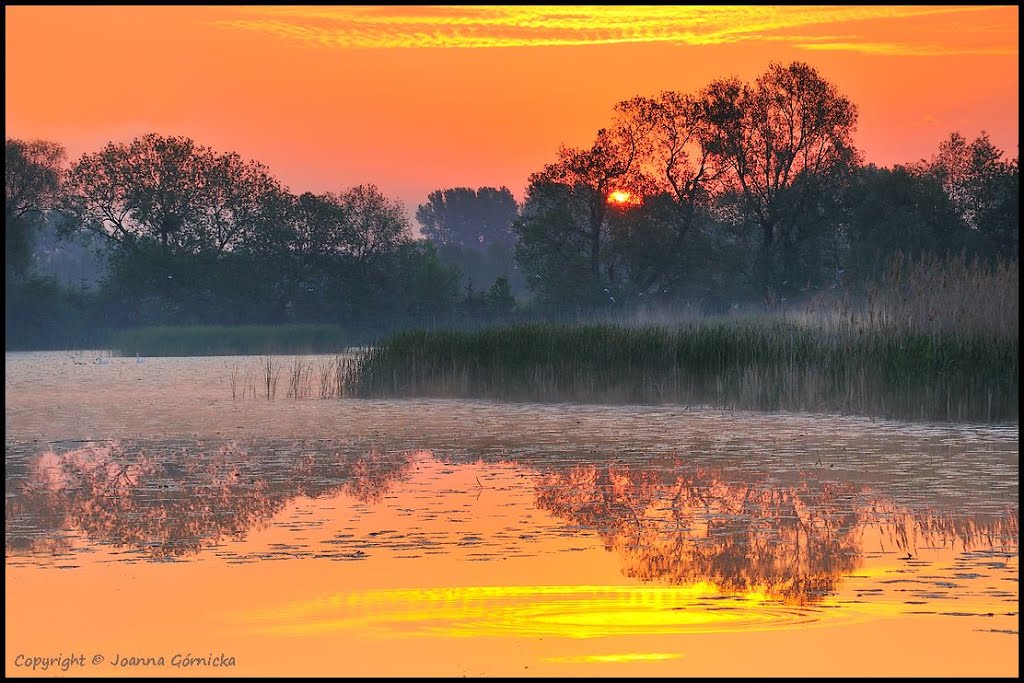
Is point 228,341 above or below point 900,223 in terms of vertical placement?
below

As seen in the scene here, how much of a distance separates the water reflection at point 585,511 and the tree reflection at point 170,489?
2 cm

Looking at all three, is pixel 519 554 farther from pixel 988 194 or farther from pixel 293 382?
pixel 988 194

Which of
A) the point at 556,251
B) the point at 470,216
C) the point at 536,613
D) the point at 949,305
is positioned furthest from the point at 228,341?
the point at 470,216

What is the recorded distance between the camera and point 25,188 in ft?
176

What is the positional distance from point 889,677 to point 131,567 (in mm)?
3943

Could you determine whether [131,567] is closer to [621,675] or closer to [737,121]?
[621,675]

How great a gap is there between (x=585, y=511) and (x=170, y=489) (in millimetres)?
3306

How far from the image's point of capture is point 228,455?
40.9 ft

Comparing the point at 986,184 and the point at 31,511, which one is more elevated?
the point at 986,184

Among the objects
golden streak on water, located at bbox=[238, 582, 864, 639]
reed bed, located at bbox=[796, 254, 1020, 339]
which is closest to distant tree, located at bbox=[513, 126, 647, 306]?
reed bed, located at bbox=[796, 254, 1020, 339]

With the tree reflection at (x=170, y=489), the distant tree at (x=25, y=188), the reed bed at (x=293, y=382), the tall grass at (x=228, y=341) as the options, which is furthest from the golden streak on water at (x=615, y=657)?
the distant tree at (x=25, y=188)

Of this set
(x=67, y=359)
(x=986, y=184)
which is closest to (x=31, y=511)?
(x=67, y=359)

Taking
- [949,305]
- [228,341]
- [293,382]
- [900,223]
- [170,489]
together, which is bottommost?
[170,489]

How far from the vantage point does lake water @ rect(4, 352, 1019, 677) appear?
16.8ft
